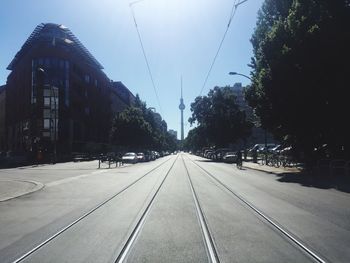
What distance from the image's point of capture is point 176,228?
10.2 m

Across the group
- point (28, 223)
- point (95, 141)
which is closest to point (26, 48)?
point (95, 141)

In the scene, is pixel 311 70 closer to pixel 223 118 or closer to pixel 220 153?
pixel 220 153

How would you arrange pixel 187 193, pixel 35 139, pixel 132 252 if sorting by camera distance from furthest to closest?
pixel 35 139 → pixel 187 193 → pixel 132 252

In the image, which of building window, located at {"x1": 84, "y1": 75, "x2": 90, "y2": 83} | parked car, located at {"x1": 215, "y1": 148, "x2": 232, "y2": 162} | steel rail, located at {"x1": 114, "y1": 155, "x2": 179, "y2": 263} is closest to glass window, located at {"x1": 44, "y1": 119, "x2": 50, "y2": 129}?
building window, located at {"x1": 84, "y1": 75, "x2": 90, "y2": 83}

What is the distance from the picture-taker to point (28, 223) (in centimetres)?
1106

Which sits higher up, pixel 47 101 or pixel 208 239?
pixel 47 101

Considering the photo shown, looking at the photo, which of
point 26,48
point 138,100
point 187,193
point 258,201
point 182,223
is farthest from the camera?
point 138,100

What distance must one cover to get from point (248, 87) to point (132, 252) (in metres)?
34.0

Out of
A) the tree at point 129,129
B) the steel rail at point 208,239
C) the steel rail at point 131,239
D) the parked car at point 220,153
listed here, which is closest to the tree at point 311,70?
the steel rail at point 208,239

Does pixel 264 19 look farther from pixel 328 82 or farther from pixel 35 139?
pixel 35 139

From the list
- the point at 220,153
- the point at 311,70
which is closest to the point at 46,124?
the point at 220,153

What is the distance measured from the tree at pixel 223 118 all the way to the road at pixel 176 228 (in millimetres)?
67293

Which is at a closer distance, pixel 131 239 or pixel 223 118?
pixel 131 239

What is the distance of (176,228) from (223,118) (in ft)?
245
